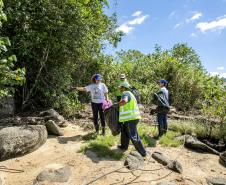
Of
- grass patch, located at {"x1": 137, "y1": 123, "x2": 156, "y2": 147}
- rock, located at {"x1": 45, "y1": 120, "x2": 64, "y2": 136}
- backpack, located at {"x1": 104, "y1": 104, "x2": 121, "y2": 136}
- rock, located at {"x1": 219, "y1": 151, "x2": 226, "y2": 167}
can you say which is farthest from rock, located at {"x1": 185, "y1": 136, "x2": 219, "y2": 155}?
A: rock, located at {"x1": 45, "y1": 120, "x2": 64, "y2": 136}

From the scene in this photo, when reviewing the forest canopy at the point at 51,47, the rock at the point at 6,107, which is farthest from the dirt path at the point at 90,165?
the rock at the point at 6,107

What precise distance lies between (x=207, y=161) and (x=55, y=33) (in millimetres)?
6871

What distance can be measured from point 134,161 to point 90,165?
1.05 m

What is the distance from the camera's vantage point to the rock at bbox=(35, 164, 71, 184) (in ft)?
20.9

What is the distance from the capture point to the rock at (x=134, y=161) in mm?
7022

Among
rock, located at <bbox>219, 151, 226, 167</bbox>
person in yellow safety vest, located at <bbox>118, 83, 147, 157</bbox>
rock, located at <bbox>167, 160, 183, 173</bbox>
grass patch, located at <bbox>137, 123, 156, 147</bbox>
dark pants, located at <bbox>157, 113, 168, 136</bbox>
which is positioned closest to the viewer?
rock, located at <bbox>167, 160, 183, 173</bbox>

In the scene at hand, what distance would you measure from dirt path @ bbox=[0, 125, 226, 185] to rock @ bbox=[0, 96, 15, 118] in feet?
9.84

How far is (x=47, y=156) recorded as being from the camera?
7.66 m

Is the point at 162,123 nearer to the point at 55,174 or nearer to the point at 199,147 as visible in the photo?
the point at 199,147

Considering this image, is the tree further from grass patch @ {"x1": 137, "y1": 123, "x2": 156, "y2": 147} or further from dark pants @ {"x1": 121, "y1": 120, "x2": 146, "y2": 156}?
dark pants @ {"x1": 121, "y1": 120, "x2": 146, "y2": 156}

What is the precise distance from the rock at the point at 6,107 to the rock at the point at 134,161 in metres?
5.64

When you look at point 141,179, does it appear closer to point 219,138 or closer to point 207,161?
point 207,161

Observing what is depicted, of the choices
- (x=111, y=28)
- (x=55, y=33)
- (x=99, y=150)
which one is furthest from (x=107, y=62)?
(x=99, y=150)

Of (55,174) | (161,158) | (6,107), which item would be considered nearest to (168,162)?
(161,158)
